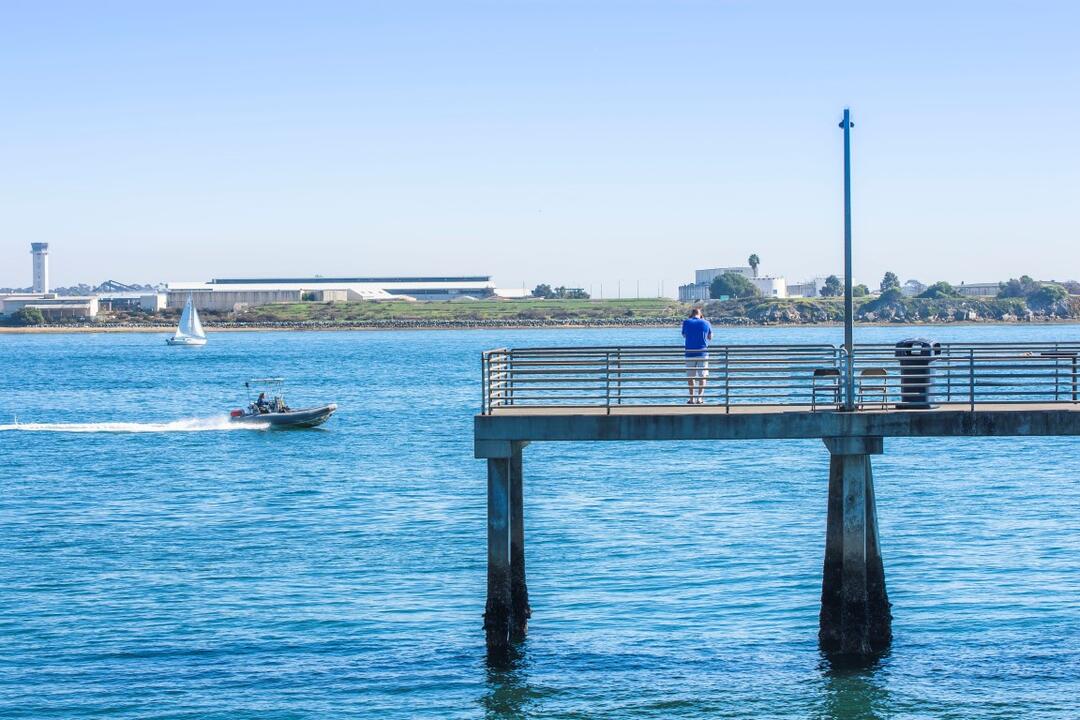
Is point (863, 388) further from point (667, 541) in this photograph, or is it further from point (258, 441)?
point (258, 441)

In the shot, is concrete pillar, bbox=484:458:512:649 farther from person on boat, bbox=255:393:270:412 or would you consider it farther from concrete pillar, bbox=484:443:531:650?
person on boat, bbox=255:393:270:412

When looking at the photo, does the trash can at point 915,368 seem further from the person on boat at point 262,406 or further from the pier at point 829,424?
the person on boat at point 262,406

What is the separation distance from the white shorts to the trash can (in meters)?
3.05

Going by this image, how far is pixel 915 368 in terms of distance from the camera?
23109 mm

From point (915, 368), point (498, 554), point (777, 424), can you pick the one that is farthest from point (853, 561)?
point (498, 554)

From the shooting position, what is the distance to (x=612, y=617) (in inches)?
1160

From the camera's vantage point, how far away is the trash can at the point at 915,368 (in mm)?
23109

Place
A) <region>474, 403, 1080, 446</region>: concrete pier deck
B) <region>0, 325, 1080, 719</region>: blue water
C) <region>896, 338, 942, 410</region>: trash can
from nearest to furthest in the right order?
<region>474, 403, 1080, 446</region>: concrete pier deck → <region>896, 338, 942, 410</region>: trash can → <region>0, 325, 1080, 719</region>: blue water

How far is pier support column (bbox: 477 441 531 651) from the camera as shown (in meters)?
23.7

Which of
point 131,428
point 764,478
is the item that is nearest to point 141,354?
point 131,428

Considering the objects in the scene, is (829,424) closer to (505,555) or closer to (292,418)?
(505,555)

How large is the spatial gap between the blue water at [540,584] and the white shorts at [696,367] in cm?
483

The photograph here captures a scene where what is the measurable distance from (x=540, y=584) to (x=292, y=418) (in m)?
42.3

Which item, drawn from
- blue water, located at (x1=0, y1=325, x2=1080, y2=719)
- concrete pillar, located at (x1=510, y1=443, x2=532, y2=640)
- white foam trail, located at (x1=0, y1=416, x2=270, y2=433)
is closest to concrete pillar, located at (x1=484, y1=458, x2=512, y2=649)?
concrete pillar, located at (x1=510, y1=443, x2=532, y2=640)
